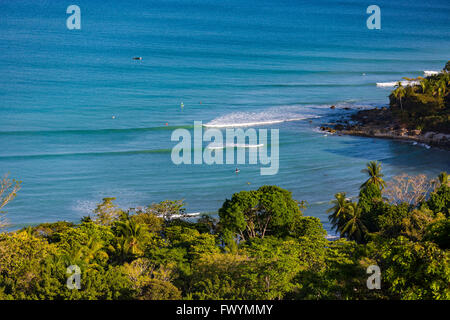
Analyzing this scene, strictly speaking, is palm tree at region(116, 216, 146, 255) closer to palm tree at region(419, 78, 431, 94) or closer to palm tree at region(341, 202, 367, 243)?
palm tree at region(341, 202, 367, 243)

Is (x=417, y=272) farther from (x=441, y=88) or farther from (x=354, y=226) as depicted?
(x=441, y=88)

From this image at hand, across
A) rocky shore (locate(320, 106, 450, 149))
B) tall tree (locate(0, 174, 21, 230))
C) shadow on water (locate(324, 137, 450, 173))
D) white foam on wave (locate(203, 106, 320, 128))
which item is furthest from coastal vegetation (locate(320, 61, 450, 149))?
tall tree (locate(0, 174, 21, 230))

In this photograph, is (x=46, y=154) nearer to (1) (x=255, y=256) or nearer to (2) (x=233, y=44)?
(1) (x=255, y=256)

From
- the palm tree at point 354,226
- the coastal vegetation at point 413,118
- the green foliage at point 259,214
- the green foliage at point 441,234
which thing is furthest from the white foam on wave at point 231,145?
the green foliage at point 441,234

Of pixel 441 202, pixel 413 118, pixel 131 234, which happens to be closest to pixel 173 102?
pixel 413 118

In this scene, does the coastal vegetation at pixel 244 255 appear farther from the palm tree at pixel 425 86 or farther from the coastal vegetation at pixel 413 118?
the palm tree at pixel 425 86
